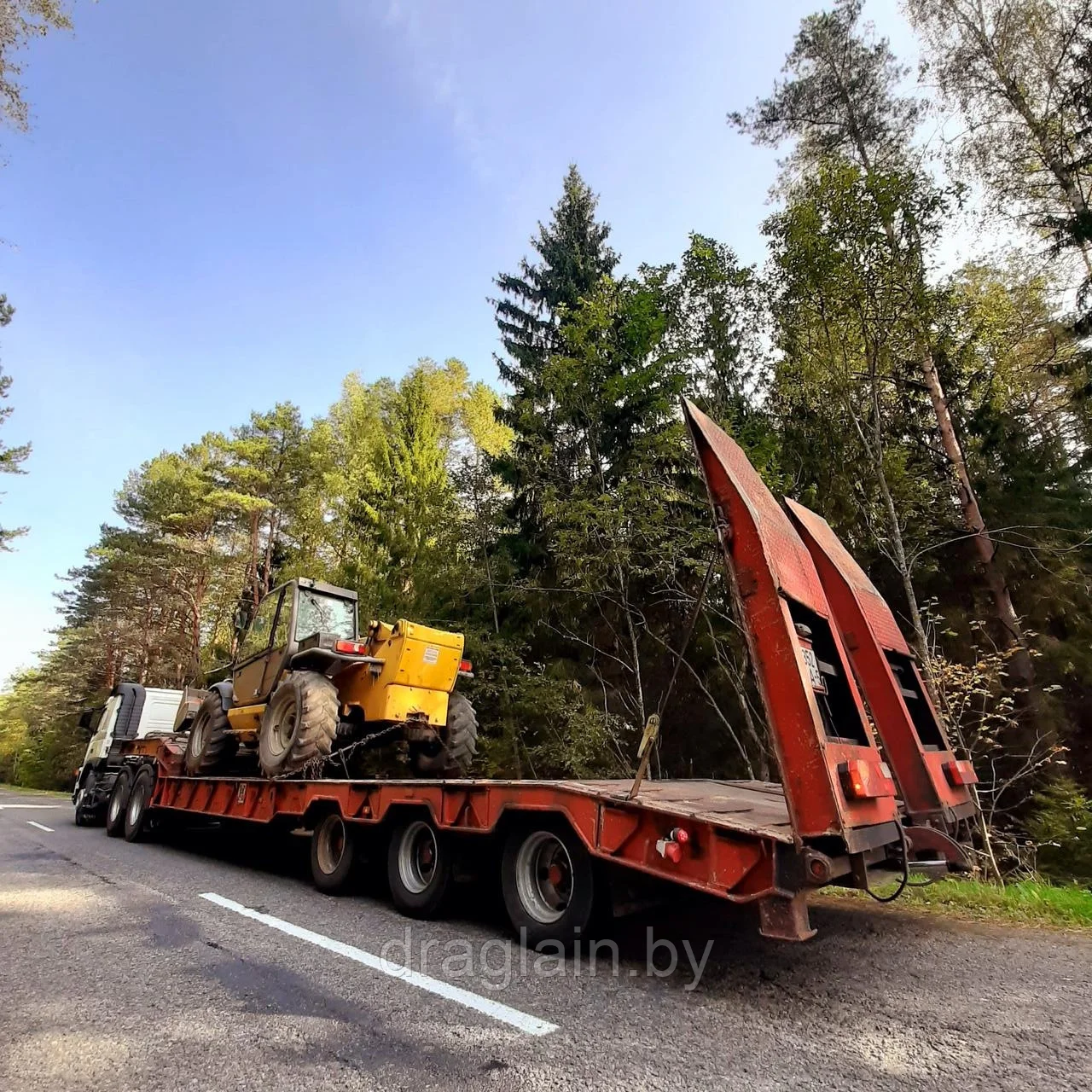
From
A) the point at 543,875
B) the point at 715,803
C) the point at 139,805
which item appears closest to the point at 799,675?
the point at 715,803

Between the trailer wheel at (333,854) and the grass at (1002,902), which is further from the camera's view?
the trailer wheel at (333,854)

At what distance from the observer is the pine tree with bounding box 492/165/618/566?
14.2m

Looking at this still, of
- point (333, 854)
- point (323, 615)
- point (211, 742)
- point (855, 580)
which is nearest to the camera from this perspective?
point (855, 580)

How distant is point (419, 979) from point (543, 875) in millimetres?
963

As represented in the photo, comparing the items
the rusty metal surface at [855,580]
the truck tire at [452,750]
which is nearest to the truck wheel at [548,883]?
the rusty metal surface at [855,580]

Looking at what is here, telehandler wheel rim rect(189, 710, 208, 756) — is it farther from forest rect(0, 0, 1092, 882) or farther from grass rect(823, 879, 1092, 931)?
grass rect(823, 879, 1092, 931)

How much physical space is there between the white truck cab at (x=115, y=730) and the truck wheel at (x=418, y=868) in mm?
8533

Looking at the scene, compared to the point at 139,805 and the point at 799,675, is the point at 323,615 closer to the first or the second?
the point at 139,805

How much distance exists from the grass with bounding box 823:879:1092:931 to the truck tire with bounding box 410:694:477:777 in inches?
166

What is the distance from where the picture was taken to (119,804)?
9805 mm

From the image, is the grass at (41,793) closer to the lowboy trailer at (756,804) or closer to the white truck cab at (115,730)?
the white truck cab at (115,730)

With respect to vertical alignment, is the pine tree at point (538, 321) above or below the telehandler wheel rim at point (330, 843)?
above

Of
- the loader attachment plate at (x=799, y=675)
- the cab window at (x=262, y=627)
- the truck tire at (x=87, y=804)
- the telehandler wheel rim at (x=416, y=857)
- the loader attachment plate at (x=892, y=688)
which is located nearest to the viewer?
the loader attachment plate at (x=799, y=675)

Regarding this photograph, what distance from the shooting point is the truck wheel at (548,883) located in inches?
142
